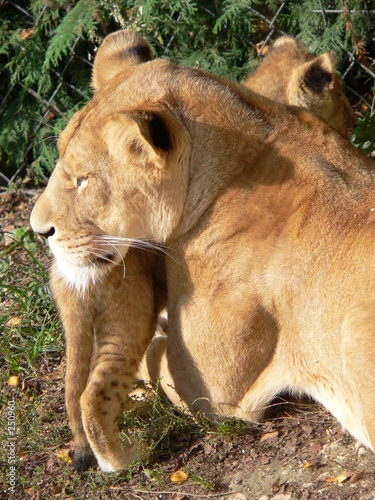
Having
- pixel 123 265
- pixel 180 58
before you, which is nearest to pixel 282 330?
pixel 123 265

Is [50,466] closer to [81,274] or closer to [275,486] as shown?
[81,274]

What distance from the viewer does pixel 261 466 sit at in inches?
127

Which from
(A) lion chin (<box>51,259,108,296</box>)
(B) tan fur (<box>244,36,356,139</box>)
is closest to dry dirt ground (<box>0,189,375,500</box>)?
(A) lion chin (<box>51,259,108,296</box>)

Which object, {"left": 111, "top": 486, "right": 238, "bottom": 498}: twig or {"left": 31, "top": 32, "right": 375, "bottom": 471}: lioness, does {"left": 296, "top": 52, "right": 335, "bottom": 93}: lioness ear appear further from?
{"left": 111, "top": 486, "right": 238, "bottom": 498}: twig

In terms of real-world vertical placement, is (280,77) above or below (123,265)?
above

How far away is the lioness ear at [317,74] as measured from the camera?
4.01 m

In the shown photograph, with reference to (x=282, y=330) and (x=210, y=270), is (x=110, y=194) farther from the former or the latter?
(x=282, y=330)

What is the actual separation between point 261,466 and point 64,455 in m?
1.05

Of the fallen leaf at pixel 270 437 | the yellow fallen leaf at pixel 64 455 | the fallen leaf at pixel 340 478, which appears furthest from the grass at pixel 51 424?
the fallen leaf at pixel 340 478

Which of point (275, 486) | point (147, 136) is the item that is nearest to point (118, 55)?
point (147, 136)

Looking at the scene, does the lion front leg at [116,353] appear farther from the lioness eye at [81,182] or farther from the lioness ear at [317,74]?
the lioness ear at [317,74]

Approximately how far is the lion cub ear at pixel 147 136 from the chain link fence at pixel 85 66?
2658mm

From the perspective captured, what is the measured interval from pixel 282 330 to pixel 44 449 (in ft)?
4.87

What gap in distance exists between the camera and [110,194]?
3.12m
